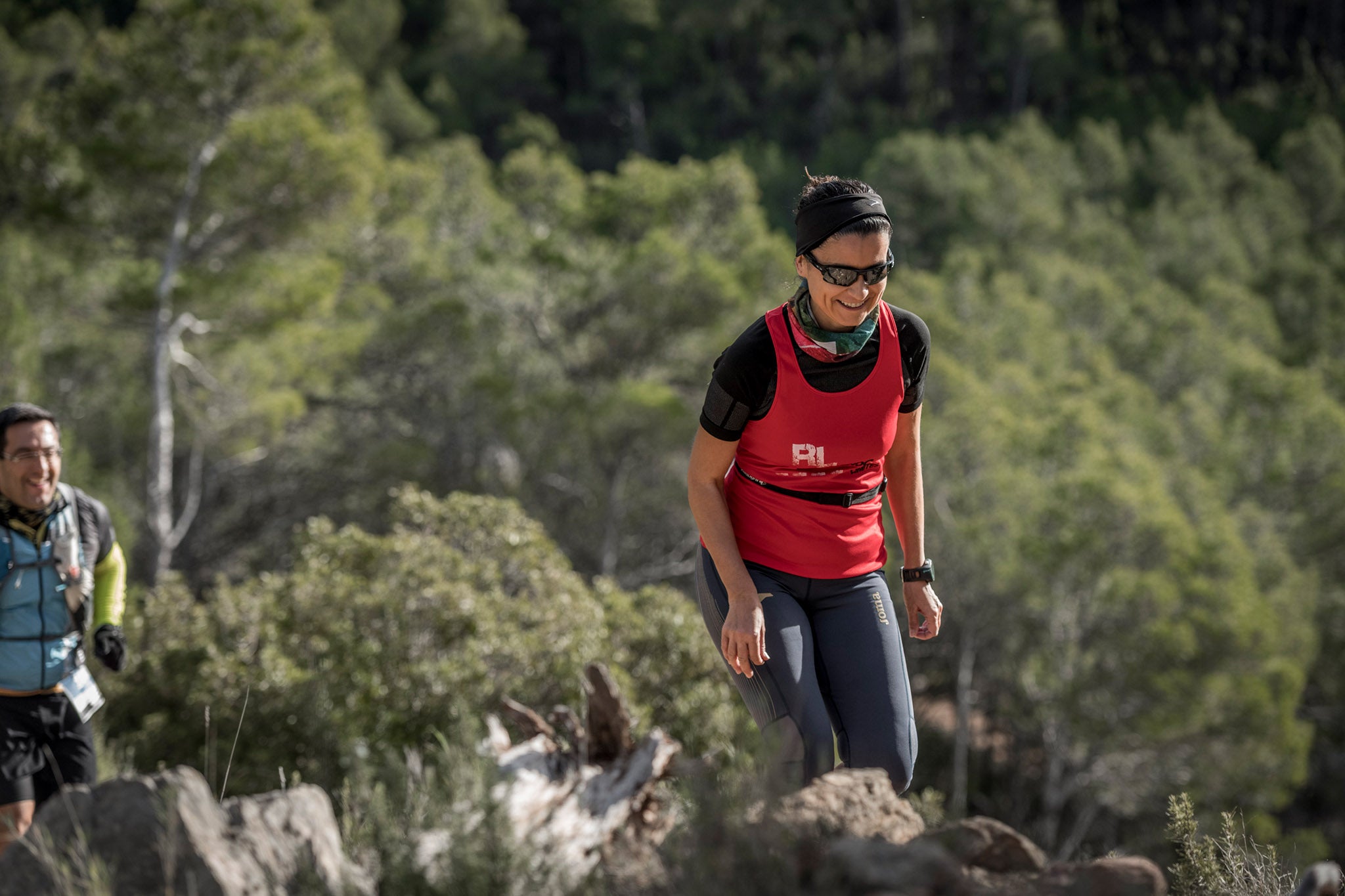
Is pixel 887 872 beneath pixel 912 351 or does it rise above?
beneath

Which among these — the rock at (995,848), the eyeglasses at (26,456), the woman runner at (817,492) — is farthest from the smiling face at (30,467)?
the rock at (995,848)

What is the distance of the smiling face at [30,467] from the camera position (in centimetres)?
279

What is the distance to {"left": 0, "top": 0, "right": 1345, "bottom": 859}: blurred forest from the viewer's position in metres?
6.60

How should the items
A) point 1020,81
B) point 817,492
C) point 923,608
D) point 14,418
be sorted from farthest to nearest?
point 1020,81
point 14,418
point 923,608
point 817,492

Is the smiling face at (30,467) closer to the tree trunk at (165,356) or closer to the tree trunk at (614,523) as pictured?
the tree trunk at (165,356)

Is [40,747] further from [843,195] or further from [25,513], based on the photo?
[843,195]

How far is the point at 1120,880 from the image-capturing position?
1.73 metres

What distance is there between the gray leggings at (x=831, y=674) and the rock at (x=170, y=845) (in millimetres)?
911

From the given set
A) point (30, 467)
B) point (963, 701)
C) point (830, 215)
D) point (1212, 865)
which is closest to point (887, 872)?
point (1212, 865)

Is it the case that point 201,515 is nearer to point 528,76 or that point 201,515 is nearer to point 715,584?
point 715,584

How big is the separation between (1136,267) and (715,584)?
31076 mm

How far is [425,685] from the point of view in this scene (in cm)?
584

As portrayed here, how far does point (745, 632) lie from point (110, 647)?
184cm

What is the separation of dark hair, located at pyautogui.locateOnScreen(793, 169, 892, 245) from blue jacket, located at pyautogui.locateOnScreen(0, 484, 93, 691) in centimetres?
213
